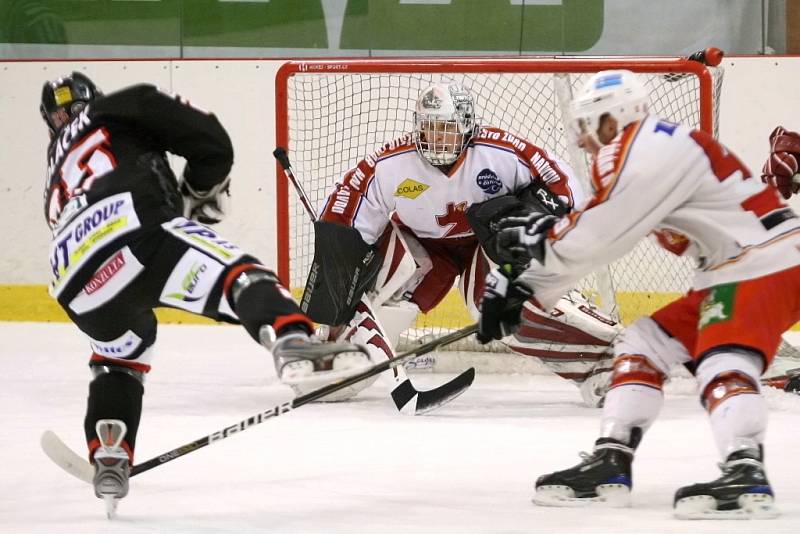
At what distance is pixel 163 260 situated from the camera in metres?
2.62

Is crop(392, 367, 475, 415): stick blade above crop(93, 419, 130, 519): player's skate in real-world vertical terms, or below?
above

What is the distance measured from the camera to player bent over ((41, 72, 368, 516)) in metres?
2.54

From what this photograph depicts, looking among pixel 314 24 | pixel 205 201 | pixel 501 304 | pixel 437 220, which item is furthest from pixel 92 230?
pixel 314 24

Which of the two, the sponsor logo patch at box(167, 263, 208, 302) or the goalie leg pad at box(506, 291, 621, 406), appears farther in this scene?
the goalie leg pad at box(506, 291, 621, 406)

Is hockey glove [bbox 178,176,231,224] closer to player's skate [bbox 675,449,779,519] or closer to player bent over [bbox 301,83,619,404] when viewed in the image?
player's skate [bbox 675,449,779,519]

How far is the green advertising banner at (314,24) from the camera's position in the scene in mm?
6027

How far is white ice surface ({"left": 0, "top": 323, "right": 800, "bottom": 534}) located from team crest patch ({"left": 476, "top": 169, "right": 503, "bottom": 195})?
0.71 m

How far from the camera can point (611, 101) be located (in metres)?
2.84

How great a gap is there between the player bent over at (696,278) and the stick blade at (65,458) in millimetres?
999

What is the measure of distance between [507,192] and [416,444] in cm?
115

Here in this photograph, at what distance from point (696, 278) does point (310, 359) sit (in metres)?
0.90

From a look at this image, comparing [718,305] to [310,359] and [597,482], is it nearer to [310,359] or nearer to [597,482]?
[597,482]

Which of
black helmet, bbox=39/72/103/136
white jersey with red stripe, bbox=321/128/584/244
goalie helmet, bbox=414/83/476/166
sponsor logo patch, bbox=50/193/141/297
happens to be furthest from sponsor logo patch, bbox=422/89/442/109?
sponsor logo patch, bbox=50/193/141/297

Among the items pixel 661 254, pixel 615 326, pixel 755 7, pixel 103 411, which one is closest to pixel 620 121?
pixel 103 411
